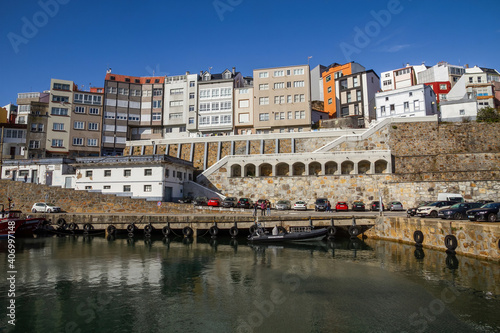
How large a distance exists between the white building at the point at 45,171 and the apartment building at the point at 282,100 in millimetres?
34196

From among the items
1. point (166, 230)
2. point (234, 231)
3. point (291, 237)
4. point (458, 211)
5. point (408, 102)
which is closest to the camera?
point (458, 211)

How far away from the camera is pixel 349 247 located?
85.0ft

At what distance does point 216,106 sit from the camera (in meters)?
64.2

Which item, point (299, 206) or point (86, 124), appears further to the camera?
point (86, 124)

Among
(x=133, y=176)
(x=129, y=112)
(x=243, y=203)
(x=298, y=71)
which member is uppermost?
(x=298, y=71)

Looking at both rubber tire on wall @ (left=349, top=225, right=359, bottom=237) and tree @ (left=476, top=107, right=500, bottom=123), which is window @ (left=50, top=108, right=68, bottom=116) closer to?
rubber tire on wall @ (left=349, top=225, right=359, bottom=237)

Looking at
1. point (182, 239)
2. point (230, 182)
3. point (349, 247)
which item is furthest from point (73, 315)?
point (230, 182)

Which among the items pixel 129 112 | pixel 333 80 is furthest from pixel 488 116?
pixel 129 112

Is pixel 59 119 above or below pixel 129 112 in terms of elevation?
below

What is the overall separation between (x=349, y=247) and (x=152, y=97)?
5736 cm

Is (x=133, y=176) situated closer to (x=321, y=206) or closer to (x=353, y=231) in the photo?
(x=321, y=206)

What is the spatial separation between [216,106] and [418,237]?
4889 cm

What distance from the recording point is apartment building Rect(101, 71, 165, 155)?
65.1 metres

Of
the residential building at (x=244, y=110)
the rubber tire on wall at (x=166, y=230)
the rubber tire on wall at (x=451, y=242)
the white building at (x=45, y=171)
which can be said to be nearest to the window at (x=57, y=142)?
the white building at (x=45, y=171)
